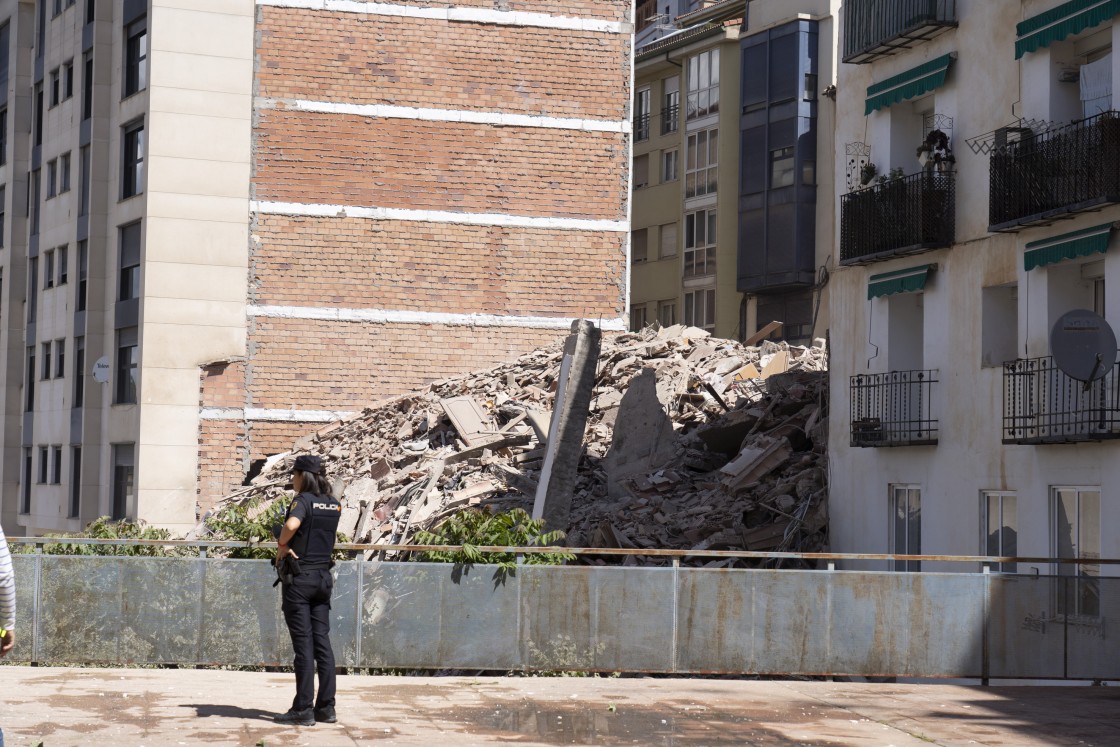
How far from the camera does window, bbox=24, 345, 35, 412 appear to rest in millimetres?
48594

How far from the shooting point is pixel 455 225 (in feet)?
124

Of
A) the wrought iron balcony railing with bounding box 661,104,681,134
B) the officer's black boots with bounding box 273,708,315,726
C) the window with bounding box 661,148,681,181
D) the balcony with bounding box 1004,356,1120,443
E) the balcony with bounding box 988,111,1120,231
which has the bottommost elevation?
the officer's black boots with bounding box 273,708,315,726

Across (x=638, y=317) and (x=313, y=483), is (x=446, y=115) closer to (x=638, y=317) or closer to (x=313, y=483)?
(x=313, y=483)

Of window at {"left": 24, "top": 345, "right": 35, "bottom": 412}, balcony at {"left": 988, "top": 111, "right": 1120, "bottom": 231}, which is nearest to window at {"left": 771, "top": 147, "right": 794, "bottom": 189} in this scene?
window at {"left": 24, "top": 345, "right": 35, "bottom": 412}

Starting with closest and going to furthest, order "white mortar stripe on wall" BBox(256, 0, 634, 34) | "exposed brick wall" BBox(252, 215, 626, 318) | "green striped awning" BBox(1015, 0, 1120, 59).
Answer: "green striped awning" BBox(1015, 0, 1120, 59)
"exposed brick wall" BBox(252, 215, 626, 318)
"white mortar stripe on wall" BBox(256, 0, 634, 34)

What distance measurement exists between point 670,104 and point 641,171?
9.84 feet

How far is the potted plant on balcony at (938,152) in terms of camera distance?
25.7 meters

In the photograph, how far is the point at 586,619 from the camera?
16281mm

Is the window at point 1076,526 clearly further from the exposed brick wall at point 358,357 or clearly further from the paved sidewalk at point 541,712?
the exposed brick wall at point 358,357

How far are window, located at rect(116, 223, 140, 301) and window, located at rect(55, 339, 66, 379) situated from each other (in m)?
6.84

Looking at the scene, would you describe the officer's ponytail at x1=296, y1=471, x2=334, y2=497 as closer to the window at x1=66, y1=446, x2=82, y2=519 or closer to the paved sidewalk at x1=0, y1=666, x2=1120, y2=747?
the paved sidewalk at x1=0, y1=666, x2=1120, y2=747

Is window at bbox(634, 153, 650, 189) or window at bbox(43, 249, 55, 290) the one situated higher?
window at bbox(634, 153, 650, 189)

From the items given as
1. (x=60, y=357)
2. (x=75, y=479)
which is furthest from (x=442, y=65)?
(x=60, y=357)

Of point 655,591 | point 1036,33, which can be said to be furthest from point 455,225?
point 655,591
